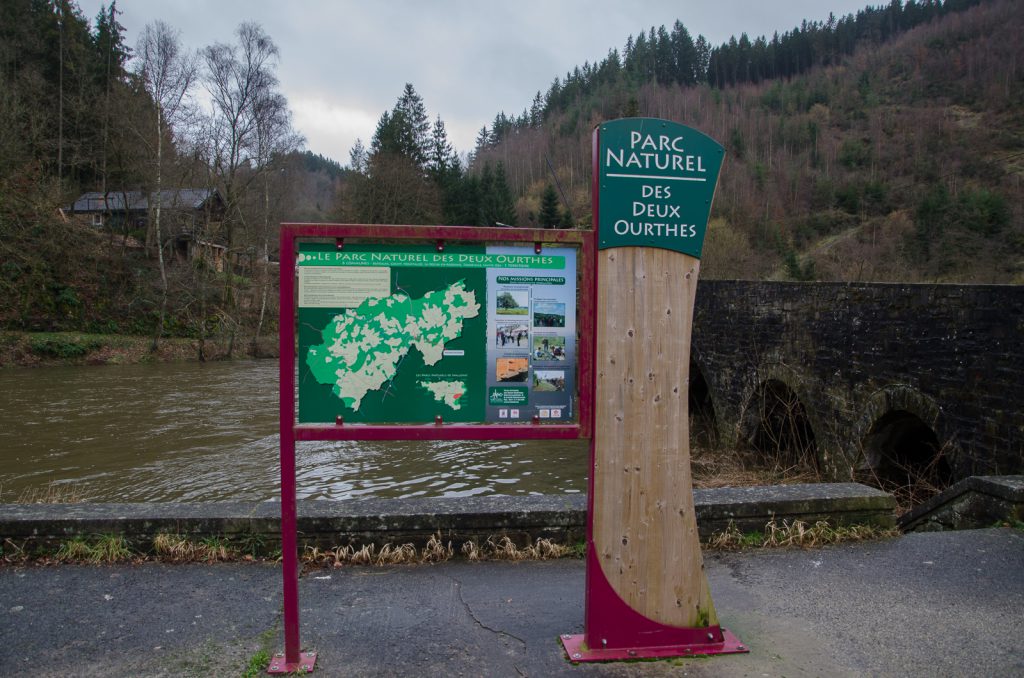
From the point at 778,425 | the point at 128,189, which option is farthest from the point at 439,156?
the point at 778,425

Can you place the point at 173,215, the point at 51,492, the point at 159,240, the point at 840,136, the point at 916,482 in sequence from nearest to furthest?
the point at 916,482 < the point at 51,492 < the point at 159,240 < the point at 173,215 < the point at 840,136

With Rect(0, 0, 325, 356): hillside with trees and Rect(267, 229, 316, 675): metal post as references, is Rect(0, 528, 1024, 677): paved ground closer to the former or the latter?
Rect(267, 229, 316, 675): metal post

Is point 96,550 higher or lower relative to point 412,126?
lower

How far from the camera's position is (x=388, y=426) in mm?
3531

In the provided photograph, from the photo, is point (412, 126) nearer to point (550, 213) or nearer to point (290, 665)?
point (550, 213)

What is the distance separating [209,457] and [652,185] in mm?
12011

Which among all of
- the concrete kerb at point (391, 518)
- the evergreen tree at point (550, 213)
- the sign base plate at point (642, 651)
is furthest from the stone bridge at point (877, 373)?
the evergreen tree at point (550, 213)

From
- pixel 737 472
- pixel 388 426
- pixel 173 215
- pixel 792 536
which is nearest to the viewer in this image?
pixel 388 426

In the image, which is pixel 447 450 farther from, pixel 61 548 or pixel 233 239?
pixel 233 239

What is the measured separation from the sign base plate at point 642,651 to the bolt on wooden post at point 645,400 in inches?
0.4

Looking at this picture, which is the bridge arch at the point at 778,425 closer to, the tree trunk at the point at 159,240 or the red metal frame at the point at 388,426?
the red metal frame at the point at 388,426

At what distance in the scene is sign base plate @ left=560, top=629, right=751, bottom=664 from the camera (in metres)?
3.39

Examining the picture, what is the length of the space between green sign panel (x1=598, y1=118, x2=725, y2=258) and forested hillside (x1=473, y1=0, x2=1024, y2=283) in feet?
79.6

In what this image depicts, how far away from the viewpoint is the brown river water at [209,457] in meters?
11.2
